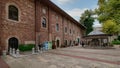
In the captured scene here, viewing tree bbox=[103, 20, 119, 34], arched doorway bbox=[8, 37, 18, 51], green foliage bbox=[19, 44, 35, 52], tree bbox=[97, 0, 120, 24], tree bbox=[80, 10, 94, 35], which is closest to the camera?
arched doorway bbox=[8, 37, 18, 51]

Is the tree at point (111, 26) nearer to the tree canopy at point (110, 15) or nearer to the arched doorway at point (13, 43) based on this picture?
the tree canopy at point (110, 15)

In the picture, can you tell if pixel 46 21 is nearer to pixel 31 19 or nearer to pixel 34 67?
pixel 31 19

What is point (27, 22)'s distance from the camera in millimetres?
16578

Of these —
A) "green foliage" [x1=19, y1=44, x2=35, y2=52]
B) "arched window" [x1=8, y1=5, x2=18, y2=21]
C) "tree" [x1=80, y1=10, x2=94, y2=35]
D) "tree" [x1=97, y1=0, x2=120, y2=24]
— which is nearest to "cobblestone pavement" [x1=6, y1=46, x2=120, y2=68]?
"green foliage" [x1=19, y1=44, x2=35, y2=52]

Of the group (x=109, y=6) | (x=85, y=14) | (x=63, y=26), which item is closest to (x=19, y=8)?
(x=63, y=26)

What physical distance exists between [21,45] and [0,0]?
5.29 metres

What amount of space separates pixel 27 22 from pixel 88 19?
1448 inches

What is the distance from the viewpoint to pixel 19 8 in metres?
15.4

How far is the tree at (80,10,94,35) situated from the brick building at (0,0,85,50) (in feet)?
87.7

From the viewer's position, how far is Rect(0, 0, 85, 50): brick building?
13625 millimetres

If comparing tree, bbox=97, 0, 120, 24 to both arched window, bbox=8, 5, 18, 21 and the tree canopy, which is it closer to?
the tree canopy

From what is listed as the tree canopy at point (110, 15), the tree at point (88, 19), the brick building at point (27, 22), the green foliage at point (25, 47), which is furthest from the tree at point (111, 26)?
the tree at point (88, 19)

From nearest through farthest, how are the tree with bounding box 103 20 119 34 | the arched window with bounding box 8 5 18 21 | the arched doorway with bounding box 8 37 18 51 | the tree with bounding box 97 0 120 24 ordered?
the arched doorway with bounding box 8 37 18 51, the arched window with bounding box 8 5 18 21, the tree with bounding box 97 0 120 24, the tree with bounding box 103 20 119 34

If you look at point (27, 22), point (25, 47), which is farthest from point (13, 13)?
point (25, 47)
